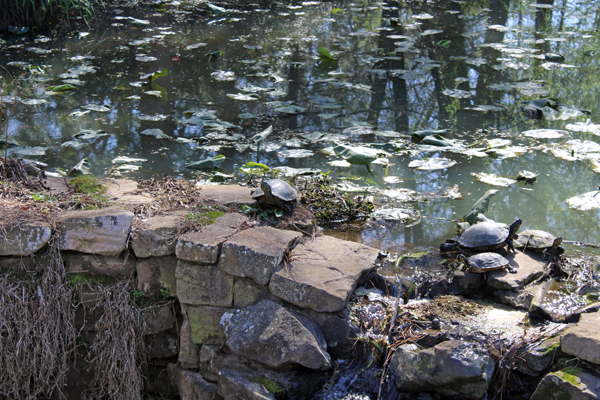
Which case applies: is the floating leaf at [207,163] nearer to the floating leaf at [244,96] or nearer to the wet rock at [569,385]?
the floating leaf at [244,96]

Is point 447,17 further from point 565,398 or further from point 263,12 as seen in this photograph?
point 565,398

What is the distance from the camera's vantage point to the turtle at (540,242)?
2783mm

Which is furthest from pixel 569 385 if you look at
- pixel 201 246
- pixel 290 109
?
pixel 290 109

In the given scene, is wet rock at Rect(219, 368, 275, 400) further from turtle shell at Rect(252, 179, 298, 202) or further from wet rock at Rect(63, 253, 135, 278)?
turtle shell at Rect(252, 179, 298, 202)

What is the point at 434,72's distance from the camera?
20.5 ft

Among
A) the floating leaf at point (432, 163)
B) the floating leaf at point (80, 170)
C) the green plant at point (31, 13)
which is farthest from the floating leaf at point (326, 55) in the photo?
the green plant at point (31, 13)

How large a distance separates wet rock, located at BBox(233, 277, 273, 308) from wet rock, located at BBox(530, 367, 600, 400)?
128 centimetres

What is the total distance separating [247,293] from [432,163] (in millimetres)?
2214

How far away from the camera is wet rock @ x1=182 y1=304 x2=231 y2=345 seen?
8.00 feet

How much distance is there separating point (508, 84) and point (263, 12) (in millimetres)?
5860

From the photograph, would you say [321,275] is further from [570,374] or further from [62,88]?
[62,88]

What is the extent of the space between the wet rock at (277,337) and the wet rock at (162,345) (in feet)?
1.55

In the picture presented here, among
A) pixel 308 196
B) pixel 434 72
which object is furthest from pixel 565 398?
pixel 434 72

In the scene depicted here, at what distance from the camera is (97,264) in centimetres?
253
